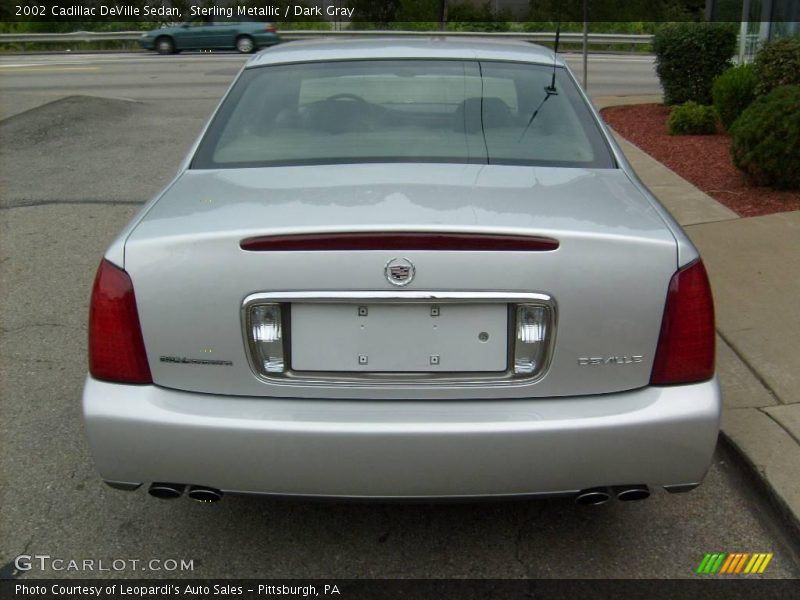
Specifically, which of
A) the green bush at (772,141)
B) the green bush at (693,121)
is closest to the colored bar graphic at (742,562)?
the green bush at (772,141)

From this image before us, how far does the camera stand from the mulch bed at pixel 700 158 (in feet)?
25.3

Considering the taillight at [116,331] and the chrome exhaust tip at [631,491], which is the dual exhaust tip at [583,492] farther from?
the taillight at [116,331]

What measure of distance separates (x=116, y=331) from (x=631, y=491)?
160cm

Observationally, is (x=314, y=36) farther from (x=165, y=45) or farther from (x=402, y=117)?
(x=402, y=117)

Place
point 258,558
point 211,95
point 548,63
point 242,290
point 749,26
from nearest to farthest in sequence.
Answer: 1. point 242,290
2. point 258,558
3. point 548,63
4. point 749,26
5. point 211,95

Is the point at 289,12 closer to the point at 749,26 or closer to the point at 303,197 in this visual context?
the point at 749,26

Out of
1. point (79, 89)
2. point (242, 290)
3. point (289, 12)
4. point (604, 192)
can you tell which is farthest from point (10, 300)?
point (289, 12)

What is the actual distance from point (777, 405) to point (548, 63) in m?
1.84

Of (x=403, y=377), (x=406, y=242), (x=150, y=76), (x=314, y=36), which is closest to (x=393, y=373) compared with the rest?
(x=403, y=377)

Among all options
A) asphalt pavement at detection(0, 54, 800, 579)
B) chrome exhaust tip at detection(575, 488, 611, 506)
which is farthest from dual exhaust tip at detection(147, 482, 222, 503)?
chrome exhaust tip at detection(575, 488, 611, 506)

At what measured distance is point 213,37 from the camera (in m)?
29.4

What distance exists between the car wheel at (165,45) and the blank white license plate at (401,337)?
29762mm

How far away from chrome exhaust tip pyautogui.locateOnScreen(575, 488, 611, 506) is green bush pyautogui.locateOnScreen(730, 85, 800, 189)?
232 inches

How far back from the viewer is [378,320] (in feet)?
8.34
